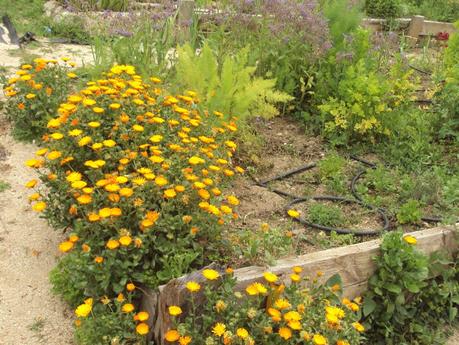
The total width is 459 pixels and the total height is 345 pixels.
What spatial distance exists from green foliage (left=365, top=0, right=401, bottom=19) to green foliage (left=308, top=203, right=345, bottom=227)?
261 inches

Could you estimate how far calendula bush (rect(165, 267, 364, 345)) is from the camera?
251 cm

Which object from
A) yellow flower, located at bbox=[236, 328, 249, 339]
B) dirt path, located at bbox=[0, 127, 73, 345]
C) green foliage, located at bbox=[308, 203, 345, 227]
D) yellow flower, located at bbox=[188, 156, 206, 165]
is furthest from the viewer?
green foliage, located at bbox=[308, 203, 345, 227]

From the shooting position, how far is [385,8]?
964 centimetres

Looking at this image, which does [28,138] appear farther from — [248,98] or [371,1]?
[371,1]

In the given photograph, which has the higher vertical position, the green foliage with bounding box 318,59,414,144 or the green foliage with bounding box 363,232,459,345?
the green foliage with bounding box 318,59,414,144

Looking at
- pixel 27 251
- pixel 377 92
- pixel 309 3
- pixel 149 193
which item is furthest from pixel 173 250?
pixel 309 3

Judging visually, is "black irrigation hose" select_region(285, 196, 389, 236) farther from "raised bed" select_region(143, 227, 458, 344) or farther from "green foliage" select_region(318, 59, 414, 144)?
"green foliage" select_region(318, 59, 414, 144)

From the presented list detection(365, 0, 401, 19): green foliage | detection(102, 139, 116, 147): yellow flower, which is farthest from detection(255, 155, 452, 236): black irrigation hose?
detection(365, 0, 401, 19): green foliage

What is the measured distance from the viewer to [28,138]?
186 inches

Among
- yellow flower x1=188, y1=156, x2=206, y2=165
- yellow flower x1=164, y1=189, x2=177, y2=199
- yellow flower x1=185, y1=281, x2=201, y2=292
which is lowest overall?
yellow flower x1=185, y1=281, x2=201, y2=292

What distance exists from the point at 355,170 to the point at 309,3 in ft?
6.15

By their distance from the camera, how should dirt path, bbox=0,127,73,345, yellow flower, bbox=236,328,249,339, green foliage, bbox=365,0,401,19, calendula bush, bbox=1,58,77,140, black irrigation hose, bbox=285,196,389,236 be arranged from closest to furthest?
yellow flower, bbox=236,328,249,339, dirt path, bbox=0,127,73,345, black irrigation hose, bbox=285,196,389,236, calendula bush, bbox=1,58,77,140, green foliage, bbox=365,0,401,19

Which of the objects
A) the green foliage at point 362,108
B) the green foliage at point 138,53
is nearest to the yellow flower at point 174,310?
the green foliage at point 138,53

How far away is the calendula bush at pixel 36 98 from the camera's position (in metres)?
4.56
